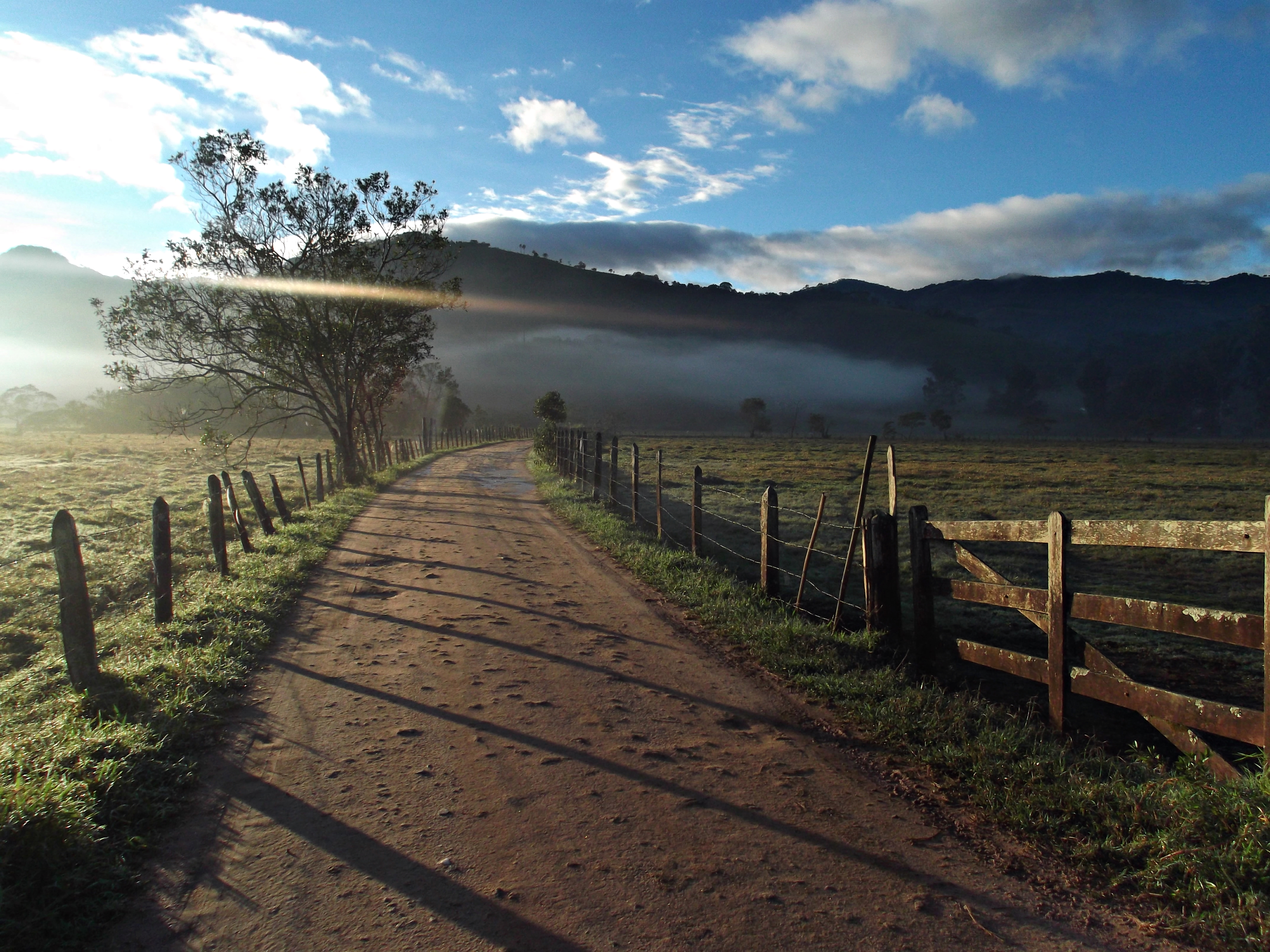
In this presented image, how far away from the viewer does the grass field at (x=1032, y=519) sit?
9.23m

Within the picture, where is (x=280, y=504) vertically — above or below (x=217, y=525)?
below

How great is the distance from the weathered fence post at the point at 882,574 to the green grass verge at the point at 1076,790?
286mm

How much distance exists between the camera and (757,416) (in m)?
112

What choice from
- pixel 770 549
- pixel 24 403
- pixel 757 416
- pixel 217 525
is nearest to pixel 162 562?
pixel 217 525

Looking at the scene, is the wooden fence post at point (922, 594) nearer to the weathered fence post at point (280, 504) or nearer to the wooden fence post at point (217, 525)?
the wooden fence post at point (217, 525)

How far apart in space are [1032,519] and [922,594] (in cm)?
1516

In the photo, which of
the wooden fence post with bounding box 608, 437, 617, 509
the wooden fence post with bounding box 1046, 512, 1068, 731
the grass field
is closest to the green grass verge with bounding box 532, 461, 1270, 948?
the wooden fence post with bounding box 1046, 512, 1068, 731

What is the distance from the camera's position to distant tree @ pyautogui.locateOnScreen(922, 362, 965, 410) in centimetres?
17050

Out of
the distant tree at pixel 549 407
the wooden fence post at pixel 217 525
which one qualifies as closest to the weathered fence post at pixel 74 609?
the wooden fence post at pixel 217 525

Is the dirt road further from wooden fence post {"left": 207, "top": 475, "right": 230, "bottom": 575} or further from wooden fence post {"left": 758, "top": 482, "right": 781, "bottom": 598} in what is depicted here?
wooden fence post {"left": 207, "top": 475, "right": 230, "bottom": 575}

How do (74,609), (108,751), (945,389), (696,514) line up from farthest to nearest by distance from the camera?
(945,389) → (696,514) → (74,609) → (108,751)

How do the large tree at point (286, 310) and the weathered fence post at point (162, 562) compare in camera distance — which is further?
the large tree at point (286, 310)

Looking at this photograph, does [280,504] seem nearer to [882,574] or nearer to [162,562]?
[162,562]

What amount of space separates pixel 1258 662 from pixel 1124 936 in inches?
342
